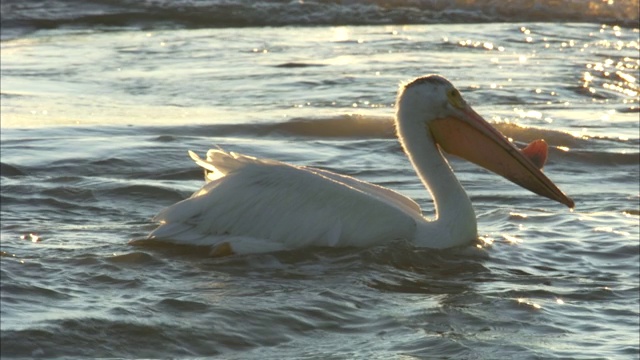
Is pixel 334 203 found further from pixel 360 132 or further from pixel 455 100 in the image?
pixel 360 132

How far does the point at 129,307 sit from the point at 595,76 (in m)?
7.02

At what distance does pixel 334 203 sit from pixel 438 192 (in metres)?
0.62

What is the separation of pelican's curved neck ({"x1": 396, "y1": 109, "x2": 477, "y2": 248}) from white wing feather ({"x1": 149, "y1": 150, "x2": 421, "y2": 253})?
15 centimetres

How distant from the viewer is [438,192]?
6.56m

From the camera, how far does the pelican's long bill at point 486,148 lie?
257 inches

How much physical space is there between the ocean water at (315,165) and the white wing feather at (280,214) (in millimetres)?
78

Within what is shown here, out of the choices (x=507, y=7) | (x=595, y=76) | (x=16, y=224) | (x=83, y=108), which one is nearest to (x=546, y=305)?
(x=16, y=224)

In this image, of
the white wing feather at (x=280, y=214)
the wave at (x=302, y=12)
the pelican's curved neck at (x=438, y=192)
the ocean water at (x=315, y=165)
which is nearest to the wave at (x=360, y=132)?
the ocean water at (x=315, y=165)

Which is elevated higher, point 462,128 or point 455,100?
point 455,100

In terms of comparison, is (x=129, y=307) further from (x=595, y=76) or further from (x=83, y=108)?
(x=595, y=76)

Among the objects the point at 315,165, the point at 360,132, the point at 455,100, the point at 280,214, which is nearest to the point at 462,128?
the point at 455,100

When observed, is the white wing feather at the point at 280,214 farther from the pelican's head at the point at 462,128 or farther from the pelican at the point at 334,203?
the pelican's head at the point at 462,128

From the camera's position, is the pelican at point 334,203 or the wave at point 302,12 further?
the wave at point 302,12

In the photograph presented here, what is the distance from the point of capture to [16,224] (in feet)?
21.6
